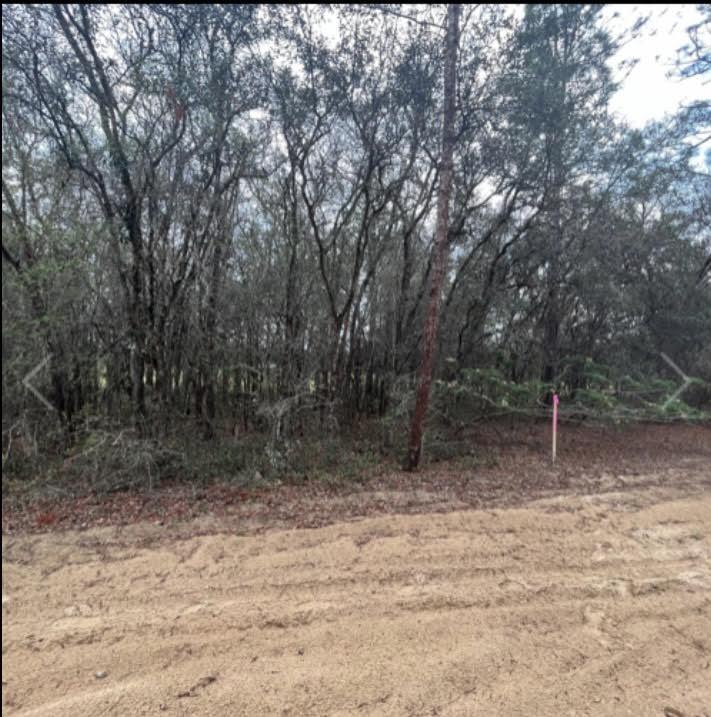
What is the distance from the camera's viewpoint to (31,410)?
9.25 ft

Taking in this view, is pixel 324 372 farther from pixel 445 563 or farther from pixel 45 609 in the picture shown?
pixel 45 609

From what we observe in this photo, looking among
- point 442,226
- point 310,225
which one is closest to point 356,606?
point 442,226

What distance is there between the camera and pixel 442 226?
5.17 meters

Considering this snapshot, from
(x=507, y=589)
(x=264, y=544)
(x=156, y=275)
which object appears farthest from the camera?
(x=156, y=275)

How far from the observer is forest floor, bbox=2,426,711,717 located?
72.2 inches

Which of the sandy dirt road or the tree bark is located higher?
the tree bark

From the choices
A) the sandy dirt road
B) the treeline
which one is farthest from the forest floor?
the treeline

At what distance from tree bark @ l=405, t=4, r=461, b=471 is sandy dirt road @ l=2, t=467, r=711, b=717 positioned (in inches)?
78.6

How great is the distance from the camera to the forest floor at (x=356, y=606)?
183cm

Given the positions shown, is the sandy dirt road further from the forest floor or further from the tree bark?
the tree bark

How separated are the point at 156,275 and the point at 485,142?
5.21 metres

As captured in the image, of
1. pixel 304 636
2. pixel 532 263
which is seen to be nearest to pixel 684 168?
pixel 532 263

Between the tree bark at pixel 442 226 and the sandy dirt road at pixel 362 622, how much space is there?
6.55 ft

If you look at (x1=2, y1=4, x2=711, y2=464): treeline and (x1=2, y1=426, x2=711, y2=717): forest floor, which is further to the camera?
(x1=2, y1=4, x2=711, y2=464): treeline
